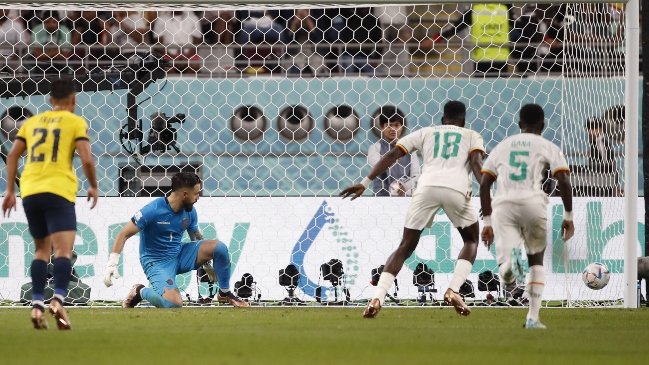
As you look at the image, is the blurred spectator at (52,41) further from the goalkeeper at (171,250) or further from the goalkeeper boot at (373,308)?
the goalkeeper boot at (373,308)

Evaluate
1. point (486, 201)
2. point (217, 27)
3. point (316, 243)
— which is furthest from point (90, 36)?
point (486, 201)

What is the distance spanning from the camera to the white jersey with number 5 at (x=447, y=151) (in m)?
8.21

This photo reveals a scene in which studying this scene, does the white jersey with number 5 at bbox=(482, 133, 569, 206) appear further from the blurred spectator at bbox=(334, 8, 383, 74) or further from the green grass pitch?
the blurred spectator at bbox=(334, 8, 383, 74)

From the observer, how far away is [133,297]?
9734 millimetres

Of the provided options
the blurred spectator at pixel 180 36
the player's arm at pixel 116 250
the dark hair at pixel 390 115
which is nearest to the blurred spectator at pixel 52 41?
the blurred spectator at pixel 180 36

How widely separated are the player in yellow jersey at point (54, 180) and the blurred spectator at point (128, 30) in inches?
298

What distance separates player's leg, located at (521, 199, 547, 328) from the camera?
6867 millimetres

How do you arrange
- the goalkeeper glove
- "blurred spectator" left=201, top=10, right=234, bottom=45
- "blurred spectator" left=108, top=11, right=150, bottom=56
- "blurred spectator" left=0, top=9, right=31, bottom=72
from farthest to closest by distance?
"blurred spectator" left=201, top=10, right=234, bottom=45 → "blurred spectator" left=108, top=11, right=150, bottom=56 → "blurred spectator" left=0, top=9, right=31, bottom=72 → the goalkeeper glove

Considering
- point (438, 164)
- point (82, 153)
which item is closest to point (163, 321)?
point (82, 153)

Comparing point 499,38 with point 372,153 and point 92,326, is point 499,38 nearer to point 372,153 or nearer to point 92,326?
point 372,153

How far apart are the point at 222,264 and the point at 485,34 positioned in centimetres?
629

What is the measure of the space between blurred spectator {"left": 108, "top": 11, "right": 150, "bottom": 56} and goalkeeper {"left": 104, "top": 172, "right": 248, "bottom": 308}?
5.05 metres

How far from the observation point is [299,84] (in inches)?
552

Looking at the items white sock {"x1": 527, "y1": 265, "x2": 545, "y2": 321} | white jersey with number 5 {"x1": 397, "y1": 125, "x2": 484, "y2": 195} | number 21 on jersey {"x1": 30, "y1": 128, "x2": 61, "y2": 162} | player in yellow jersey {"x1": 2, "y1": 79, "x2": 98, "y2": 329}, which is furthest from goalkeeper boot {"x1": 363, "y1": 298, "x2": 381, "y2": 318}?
number 21 on jersey {"x1": 30, "y1": 128, "x2": 61, "y2": 162}
